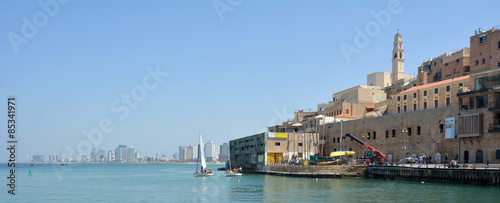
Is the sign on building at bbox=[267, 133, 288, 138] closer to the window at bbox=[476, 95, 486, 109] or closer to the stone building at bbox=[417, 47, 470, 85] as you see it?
the stone building at bbox=[417, 47, 470, 85]

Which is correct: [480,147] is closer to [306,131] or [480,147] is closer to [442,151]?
[442,151]

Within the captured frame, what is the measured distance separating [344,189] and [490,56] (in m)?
35.1

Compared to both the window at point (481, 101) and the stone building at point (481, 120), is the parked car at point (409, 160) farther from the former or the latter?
the window at point (481, 101)

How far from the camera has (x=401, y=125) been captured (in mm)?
73188

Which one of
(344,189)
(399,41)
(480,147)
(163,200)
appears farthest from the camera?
(399,41)

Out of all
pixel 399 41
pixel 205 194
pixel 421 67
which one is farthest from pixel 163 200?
pixel 399 41

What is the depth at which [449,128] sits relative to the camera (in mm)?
63219

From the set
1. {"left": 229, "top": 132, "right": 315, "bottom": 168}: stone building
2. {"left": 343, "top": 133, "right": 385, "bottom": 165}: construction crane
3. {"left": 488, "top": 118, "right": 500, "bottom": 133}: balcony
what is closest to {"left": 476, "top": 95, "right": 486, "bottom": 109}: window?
{"left": 488, "top": 118, "right": 500, "bottom": 133}: balcony

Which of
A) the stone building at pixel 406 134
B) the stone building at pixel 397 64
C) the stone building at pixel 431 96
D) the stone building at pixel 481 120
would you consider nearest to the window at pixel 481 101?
the stone building at pixel 481 120

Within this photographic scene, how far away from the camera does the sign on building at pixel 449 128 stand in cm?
6255

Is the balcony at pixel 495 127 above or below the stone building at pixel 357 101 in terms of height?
below

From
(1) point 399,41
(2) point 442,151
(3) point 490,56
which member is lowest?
(2) point 442,151

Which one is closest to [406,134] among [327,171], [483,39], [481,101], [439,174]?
[327,171]

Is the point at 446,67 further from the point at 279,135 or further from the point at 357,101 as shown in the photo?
the point at 279,135
